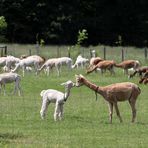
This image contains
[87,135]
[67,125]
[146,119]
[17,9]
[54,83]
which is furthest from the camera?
[17,9]

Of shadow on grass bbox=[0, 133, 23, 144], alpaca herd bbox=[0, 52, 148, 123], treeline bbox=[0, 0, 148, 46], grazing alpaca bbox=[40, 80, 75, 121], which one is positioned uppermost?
treeline bbox=[0, 0, 148, 46]

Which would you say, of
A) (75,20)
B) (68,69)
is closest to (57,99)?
(68,69)

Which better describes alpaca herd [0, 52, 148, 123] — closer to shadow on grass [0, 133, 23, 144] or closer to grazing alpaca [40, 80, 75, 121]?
grazing alpaca [40, 80, 75, 121]

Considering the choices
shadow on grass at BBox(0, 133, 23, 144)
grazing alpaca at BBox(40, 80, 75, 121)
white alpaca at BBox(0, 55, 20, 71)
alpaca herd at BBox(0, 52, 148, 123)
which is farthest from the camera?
white alpaca at BBox(0, 55, 20, 71)

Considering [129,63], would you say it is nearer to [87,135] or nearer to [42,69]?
[42,69]

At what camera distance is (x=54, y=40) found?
77.7 metres

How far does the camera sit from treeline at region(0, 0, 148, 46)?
77.6 metres

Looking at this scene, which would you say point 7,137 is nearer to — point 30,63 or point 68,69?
point 30,63

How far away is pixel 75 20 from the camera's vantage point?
79.5 m

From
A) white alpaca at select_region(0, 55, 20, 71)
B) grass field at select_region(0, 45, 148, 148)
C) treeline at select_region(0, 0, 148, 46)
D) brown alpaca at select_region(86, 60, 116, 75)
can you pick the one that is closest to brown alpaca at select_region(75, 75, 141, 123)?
grass field at select_region(0, 45, 148, 148)

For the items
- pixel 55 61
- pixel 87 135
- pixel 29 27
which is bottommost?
pixel 87 135

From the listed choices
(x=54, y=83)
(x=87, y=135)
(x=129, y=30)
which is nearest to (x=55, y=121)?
(x=87, y=135)

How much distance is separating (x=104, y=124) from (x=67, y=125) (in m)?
1.21

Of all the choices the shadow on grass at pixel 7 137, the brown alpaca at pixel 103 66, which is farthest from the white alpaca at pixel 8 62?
the shadow on grass at pixel 7 137
